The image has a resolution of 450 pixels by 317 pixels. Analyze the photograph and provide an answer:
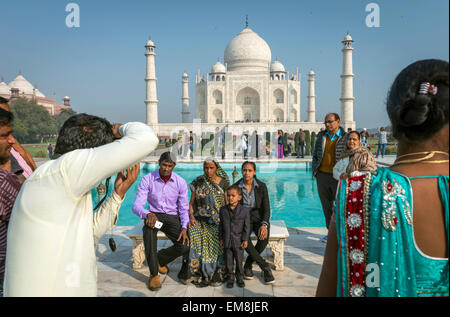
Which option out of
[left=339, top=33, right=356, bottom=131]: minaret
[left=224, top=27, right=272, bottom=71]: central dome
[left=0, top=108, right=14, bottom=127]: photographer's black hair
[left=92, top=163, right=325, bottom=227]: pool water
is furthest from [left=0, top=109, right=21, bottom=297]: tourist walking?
[left=224, top=27, right=272, bottom=71]: central dome

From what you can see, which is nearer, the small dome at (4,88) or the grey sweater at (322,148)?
the grey sweater at (322,148)

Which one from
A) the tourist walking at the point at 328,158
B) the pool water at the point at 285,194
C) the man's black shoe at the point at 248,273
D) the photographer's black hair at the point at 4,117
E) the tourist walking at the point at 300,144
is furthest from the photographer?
the tourist walking at the point at 300,144

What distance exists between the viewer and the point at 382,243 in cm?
93

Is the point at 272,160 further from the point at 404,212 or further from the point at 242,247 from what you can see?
the point at 404,212

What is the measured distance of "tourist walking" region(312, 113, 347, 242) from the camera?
3.75 meters

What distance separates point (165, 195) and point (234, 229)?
2.44 feet

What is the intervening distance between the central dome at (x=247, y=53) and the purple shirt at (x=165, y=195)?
3245cm

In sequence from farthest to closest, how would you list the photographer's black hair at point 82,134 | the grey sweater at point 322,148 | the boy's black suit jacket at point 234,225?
the grey sweater at point 322,148 < the boy's black suit jacket at point 234,225 < the photographer's black hair at point 82,134

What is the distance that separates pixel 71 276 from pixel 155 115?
26394mm

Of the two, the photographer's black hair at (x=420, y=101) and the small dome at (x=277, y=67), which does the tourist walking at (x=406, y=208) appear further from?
the small dome at (x=277, y=67)

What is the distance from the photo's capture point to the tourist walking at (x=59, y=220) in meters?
1.07

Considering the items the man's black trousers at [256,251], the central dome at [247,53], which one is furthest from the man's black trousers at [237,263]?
the central dome at [247,53]
